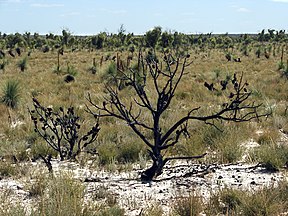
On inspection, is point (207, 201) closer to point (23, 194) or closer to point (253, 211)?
point (253, 211)

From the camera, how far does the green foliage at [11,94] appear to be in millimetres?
12466

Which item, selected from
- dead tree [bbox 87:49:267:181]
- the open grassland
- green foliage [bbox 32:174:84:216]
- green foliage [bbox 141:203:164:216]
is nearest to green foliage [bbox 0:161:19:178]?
the open grassland

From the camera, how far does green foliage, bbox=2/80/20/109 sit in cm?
1247

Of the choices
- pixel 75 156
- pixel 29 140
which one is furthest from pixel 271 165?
pixel 29 140

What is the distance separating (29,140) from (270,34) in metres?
58.8

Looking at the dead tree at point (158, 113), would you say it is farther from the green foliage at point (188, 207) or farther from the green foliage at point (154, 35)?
the green foliage at point (154, 35)

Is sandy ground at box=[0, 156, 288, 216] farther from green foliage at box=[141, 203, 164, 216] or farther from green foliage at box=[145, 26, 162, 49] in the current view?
green foliage at box=[145, 26, 162, 49]

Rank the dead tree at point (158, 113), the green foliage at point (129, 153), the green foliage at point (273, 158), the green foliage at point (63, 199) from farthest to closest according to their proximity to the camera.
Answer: the green foliage at point (129, 153), the green foliage at point (273, 158), the dead tree at point (158, 113), the green foliage at point (63, 199)

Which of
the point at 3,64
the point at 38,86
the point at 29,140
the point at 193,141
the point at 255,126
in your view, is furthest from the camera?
the point at 3,64

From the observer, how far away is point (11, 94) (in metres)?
12.8

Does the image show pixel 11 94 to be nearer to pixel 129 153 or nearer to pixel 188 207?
pixel 129 153

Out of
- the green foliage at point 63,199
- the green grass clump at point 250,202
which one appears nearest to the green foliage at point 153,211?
the green grass clump at point 250,202

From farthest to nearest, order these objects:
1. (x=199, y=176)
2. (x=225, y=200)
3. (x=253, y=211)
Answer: (x=199, y=176), (x=225, y=200), (x=253, y=211)

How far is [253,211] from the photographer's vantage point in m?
4.40
